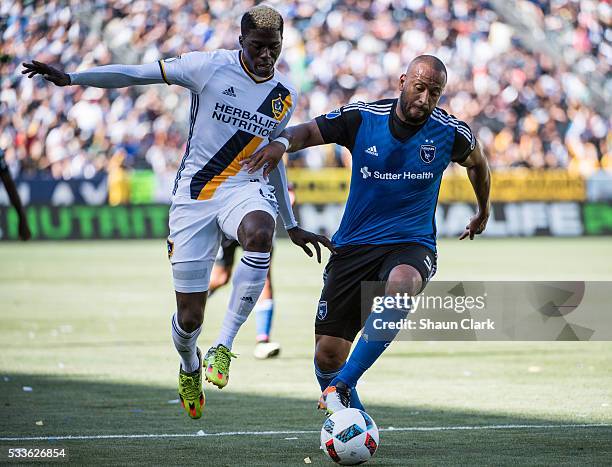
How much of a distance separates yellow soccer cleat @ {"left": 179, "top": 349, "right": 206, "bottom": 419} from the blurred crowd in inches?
843

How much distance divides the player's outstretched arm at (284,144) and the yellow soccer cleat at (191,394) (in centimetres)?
144

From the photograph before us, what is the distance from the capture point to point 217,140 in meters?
7.41

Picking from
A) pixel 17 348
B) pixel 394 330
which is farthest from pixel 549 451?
pixel 17 348

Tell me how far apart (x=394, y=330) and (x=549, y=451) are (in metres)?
1.06

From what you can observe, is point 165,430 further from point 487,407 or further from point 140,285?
point 140,285

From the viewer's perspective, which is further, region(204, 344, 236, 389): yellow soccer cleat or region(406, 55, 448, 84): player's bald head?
region(204, 344, 236, 389): yellow soccer cleat

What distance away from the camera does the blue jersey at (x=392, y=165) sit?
272 inches

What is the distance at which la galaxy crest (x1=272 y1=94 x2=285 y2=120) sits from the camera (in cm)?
745

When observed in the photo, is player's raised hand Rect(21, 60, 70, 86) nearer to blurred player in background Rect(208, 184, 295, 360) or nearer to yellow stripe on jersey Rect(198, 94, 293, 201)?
yellow stripe on jersey Rect(198, 94, 293, 201)

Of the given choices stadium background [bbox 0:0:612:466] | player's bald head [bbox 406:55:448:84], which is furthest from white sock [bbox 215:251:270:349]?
stadium background [bbox 0:0:612:466]

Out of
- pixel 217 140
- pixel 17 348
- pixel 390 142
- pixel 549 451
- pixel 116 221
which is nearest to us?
pixel 549 451

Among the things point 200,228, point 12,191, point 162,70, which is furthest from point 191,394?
point 12,191

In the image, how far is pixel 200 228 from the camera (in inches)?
293

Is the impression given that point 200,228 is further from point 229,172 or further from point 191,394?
point 191,394
